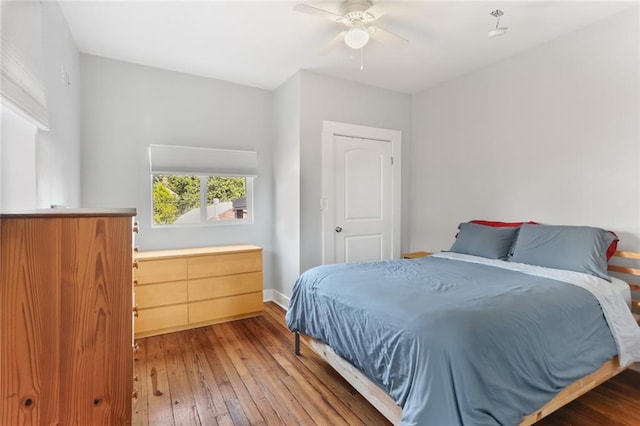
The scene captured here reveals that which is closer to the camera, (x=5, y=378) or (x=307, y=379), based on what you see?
(x=5, y=378)

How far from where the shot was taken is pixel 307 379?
7.39 ft

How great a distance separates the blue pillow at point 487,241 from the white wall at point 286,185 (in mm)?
1685

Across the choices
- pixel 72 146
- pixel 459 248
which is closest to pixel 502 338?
pixel 459 248

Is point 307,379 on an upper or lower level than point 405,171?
lower

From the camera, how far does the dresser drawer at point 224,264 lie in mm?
3193

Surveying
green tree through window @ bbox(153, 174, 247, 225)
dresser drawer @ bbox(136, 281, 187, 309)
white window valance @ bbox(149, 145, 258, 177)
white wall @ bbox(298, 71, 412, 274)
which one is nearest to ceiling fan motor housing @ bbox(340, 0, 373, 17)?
white wall @ bbox(298, 71, 412, 274)

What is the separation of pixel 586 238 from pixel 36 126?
3.62 meters

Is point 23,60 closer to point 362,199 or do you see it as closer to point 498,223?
point 362,199

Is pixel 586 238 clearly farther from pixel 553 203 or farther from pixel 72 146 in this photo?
pixel 72 146

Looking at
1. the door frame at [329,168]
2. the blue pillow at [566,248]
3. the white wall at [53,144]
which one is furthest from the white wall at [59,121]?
the blue pillow at [566,248]

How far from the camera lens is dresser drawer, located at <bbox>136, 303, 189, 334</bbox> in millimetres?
2947

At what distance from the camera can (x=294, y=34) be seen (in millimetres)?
2742

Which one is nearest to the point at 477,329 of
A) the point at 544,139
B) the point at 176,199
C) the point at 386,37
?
the point at 386,37

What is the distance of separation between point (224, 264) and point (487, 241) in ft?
8.33
